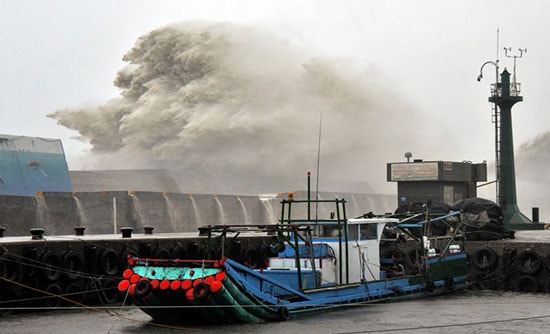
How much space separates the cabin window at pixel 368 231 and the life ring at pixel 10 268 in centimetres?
950

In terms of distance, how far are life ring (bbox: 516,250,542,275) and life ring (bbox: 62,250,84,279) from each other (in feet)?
46.8

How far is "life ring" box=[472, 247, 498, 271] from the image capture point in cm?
2892

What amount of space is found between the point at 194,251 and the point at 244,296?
10.1 m

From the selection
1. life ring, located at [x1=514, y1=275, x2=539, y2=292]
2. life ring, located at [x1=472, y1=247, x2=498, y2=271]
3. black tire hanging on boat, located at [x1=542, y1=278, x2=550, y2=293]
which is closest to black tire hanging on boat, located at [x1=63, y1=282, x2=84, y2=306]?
life ring, located at [x1=472, y1=247, x2=498, y2=271]

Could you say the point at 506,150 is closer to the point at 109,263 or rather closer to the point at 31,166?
the point at 31,166

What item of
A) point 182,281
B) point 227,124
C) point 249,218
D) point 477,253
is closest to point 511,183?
point 249,218

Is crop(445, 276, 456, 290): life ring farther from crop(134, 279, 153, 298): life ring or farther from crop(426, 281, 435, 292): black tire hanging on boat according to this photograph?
crop(134, 279, 153, 298): life ring

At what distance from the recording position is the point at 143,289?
19281 mm

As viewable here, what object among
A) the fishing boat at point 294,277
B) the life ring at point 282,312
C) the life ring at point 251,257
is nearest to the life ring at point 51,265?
the fishing boat at point 294,277

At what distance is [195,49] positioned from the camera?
264 feet

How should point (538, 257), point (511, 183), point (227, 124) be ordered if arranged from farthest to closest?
point (227, 124) → point (511, 183) → point (538, 257)

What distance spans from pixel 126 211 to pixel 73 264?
2146 cm

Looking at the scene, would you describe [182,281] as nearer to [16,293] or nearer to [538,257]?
[16,293]

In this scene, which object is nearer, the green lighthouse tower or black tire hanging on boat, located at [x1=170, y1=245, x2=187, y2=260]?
black tire hanging on boat, located at [x1=170, y1=245, x2=187, y2=260]
